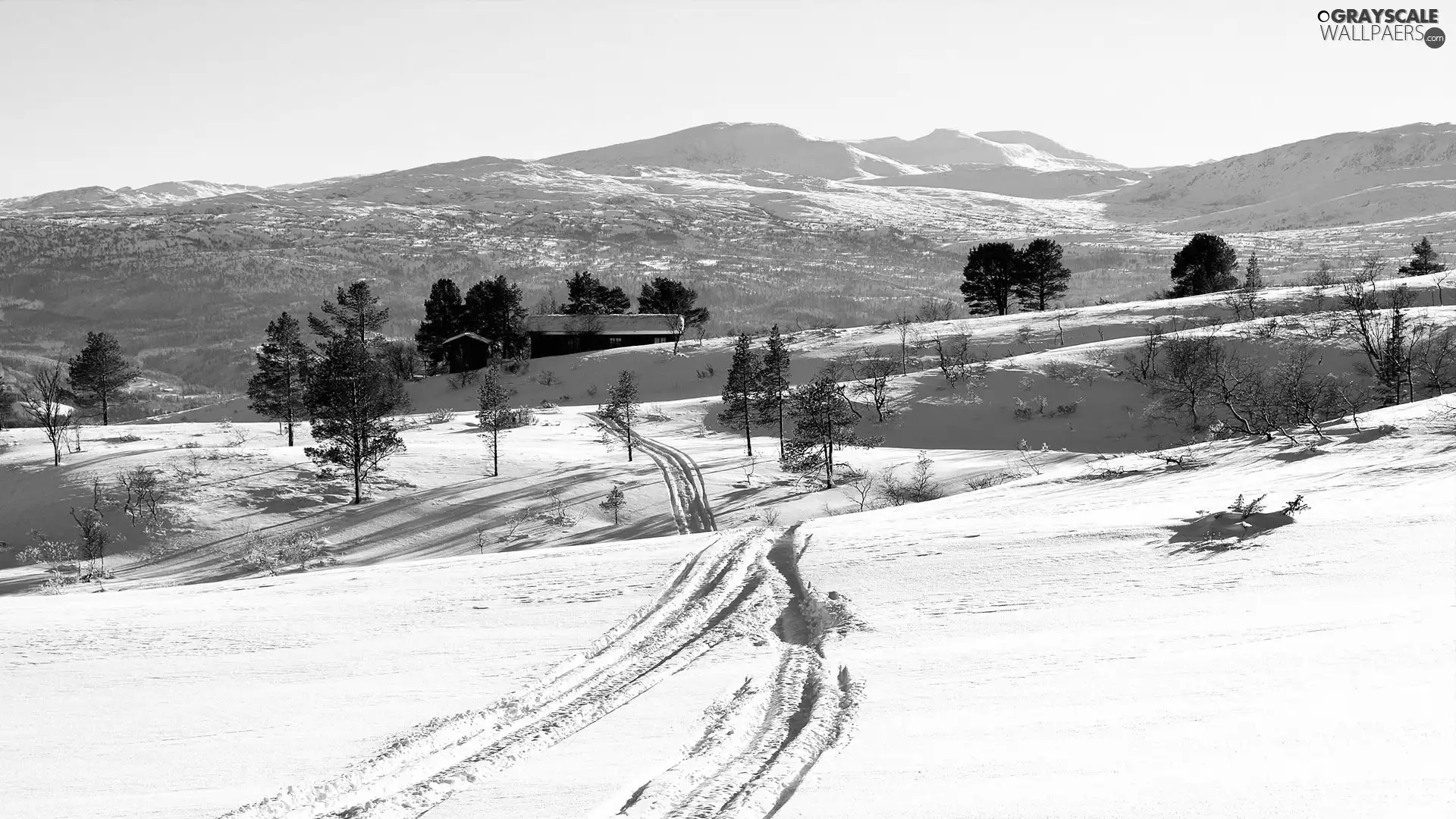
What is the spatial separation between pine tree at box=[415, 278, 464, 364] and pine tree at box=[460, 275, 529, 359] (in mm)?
846

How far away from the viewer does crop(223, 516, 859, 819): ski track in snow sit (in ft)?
22.2

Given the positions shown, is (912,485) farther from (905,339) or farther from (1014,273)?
(1014,273)

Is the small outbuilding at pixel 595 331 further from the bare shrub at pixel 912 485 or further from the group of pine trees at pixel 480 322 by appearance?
the bare shrub at pixel 912 485

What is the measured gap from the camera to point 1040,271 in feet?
244

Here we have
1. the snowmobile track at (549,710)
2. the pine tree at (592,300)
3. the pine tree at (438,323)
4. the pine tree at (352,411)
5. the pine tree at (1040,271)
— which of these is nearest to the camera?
the snowmobile track at (549,710)

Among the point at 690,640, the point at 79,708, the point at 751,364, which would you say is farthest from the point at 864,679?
the point at 751,364

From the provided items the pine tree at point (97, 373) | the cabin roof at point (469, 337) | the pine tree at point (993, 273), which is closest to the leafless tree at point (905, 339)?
the pine tree at point (993, 273)

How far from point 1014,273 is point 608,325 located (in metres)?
33.0

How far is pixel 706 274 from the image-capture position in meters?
147

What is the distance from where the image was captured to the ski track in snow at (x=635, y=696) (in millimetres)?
6770

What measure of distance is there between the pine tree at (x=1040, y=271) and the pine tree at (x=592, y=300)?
34311 millimetres

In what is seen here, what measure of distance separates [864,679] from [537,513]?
24976 millimetres

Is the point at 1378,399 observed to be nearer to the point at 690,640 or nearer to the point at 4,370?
the point at 690,640

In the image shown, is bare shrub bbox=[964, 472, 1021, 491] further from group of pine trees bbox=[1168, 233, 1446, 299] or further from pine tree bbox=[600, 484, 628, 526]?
group of pine trees bbox=[1168, 233, 1446, 299]
